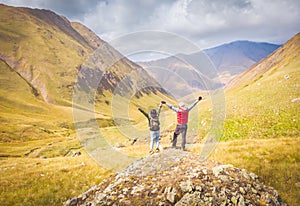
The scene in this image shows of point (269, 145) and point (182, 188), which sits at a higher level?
point (269, 145)

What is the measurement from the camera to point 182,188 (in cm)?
995

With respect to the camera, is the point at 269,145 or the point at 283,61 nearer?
the point at 269,145

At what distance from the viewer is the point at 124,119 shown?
1410cm

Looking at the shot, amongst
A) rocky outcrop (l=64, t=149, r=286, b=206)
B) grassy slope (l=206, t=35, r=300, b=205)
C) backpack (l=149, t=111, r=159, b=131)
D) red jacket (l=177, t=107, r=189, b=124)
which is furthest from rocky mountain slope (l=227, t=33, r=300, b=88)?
rocky outcrop (l=64, t=149, r=286, b=206)

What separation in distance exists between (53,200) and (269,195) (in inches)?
466

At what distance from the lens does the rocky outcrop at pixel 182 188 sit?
9.45 m

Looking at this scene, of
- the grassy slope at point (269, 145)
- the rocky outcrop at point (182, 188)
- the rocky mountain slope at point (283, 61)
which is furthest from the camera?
the rocky mountain slope at point (283, 61)

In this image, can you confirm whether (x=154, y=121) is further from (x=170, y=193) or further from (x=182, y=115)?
(x=170, y=193)

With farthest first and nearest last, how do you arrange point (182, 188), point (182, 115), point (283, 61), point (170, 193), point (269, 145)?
point (283, 61) → point (269, 145) → point (182, 115) → point (182, 188) → point (170, 193)

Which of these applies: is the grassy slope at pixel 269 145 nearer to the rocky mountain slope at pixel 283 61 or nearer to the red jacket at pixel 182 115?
the red jacket at pixel 182 115

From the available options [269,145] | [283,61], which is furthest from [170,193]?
[283,61]

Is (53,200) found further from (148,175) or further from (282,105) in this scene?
(282,105)

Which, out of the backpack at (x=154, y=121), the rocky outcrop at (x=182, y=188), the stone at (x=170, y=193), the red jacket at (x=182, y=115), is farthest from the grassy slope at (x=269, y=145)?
the stone at (x=170, y=193)

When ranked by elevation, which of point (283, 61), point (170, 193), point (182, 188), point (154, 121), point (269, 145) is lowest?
point (170, 193)
